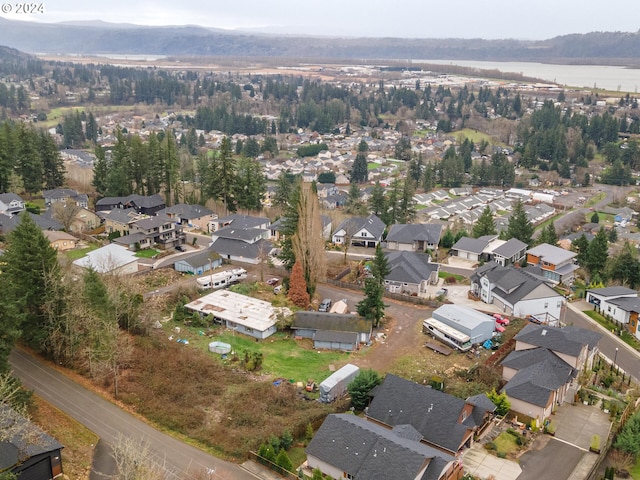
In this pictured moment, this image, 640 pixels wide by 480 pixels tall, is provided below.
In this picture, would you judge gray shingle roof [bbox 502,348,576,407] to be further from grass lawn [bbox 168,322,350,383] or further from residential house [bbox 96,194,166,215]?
residential house [bbox 96,194,166,215]

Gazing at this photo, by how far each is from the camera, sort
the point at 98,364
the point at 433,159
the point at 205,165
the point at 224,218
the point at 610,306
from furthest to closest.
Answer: the point at 433,159
the point at 205,165
the point at 224,218
the point at 610,306
the point at 98,364

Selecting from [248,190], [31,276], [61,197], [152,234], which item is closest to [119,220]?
[152,234]

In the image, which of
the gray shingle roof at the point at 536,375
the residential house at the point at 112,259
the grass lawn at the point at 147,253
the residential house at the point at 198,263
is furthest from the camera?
the grass lawn at the point at 147,253

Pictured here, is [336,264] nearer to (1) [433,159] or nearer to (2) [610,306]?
(2) [610,306]

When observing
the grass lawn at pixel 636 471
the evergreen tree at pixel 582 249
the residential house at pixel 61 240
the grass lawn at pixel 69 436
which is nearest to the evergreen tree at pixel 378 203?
the evergreen tree at pixel 582 249

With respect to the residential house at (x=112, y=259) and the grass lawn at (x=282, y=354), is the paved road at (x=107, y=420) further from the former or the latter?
the residential house at (x=112, y=259)

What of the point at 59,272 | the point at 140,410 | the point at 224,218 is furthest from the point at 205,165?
the point at 140,410

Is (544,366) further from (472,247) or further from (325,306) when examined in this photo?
(472,247)
